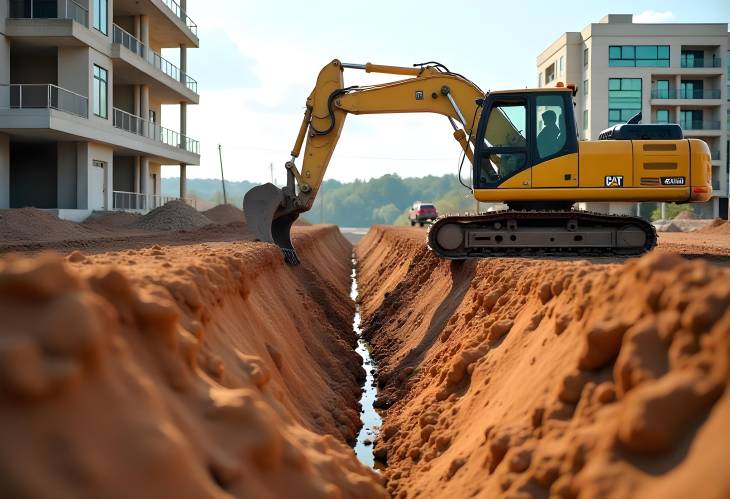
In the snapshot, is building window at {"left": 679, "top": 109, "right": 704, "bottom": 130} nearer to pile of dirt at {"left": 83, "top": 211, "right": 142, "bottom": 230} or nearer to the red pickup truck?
the red pickup truck

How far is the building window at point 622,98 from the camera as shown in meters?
59.4

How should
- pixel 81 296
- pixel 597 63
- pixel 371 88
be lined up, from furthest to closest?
pixel 597 63
pixel 371 88
pixel 81 296

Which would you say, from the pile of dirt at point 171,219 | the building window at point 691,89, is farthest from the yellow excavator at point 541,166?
the building window at point 691,89

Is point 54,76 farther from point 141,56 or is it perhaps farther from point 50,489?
point 50,489

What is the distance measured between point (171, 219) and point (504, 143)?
67.7 feet

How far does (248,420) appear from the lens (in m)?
4.78

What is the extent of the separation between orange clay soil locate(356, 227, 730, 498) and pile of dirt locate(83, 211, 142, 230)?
22.0 metres

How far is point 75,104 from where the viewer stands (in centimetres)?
2897

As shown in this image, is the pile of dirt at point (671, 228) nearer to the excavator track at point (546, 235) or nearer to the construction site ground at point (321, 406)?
the excavator track at point (546, 235)

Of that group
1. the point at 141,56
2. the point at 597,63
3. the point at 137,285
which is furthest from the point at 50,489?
the point at 597,63

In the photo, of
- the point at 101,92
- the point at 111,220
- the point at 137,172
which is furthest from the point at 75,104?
the point at 137,172

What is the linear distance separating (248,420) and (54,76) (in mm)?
29964

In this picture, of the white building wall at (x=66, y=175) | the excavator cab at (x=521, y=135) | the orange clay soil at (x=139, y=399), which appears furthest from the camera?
the white building wall at (x=66, y=175)

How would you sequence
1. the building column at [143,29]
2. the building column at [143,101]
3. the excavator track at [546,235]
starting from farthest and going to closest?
the building column at [143,101]
the building column at [143,29]
the excavator track at [546,235]
